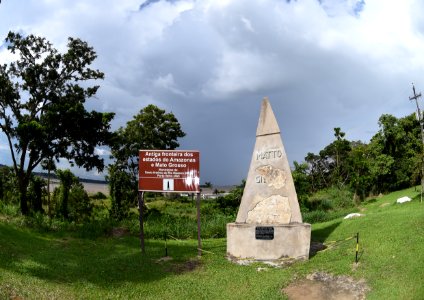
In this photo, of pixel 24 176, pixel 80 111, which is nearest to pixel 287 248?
pixel 80 111

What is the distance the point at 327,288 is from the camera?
12.0 meters

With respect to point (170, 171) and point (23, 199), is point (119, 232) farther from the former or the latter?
→ point (170, 171)

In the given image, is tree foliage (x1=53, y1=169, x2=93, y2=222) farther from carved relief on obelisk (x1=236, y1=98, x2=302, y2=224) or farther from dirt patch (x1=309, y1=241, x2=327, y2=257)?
dirt patch (x1=309, y1=241, x2=327, y2=257)

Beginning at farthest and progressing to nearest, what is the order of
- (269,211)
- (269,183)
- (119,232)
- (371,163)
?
(371,163), (119,232), (269,183), (269,211)

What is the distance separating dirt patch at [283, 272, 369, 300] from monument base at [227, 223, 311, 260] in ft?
6.06

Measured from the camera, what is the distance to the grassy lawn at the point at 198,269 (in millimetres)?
11500

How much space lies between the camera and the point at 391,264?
12.3 metres

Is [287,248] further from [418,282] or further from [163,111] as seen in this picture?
[163,111]

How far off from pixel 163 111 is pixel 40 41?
1118cm

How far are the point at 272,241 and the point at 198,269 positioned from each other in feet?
8.76

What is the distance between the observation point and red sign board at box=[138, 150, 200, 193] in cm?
1712

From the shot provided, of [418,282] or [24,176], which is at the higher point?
[24,176]

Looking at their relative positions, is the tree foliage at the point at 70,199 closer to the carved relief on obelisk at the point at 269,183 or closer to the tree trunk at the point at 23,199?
the tree trunk at the point at 23,199

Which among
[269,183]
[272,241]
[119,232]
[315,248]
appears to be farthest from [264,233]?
[119,232]
